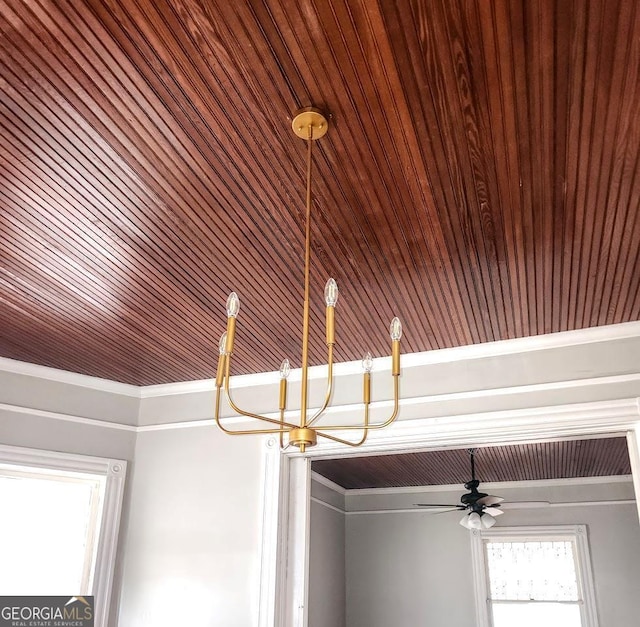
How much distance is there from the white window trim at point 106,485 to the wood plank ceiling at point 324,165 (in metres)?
0.80

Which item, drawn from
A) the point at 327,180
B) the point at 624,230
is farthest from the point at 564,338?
the point at 327,180

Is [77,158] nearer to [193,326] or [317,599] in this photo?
[193,326]

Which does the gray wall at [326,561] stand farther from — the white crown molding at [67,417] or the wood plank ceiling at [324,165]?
the wood plank ceiling at [324,165]

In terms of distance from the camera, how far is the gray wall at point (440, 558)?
6.89 meters

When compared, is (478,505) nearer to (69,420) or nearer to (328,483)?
(328,483)

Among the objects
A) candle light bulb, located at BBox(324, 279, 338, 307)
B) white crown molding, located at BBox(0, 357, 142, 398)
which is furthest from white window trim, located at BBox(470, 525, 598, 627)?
candle light bulb, located at BBox(324, 279, 338, 307)

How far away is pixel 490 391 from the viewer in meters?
3.40

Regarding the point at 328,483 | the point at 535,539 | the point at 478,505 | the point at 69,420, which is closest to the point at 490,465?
the point at 478,505

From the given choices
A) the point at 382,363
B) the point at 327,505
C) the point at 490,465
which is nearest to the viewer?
the point at 382,363

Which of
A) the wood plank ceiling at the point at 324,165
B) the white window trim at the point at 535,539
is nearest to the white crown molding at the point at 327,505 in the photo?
the white window trim at the point at 535,539

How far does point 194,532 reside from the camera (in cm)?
378

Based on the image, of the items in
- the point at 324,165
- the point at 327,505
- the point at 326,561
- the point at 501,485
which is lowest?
the point at 326,561

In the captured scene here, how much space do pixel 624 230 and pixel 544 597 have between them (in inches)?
236

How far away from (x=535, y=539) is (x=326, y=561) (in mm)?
2387
